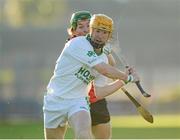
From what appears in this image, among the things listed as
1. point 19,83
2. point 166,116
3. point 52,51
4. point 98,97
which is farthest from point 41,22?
point 98,97

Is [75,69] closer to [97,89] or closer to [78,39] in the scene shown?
[78,39]

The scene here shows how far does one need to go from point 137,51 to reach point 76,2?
3.56 metres

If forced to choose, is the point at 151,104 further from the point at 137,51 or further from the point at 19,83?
the point at 19,83

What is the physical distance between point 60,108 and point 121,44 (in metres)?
26.2

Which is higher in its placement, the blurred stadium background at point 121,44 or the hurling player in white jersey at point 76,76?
the hurling player in white jersey at point 76,76

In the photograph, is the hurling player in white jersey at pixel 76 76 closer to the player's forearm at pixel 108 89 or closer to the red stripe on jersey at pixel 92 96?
the player's forearm at pixel 108 89

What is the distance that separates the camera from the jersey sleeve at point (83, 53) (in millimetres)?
9086

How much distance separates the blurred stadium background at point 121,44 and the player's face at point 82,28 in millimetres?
22103

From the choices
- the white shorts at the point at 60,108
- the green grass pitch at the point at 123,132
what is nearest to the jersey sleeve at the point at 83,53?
the white shorts at the point at 60,108

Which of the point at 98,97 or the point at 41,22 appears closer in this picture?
the point at 98,97

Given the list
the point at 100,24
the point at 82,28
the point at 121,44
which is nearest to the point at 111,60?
the point at 82,28

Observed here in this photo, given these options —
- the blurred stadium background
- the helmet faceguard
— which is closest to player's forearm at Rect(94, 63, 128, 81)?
the helmet faceguard

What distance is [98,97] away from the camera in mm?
10227

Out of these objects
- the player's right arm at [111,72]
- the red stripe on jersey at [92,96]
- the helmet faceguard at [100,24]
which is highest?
the helmet faceguard at [100,24]
